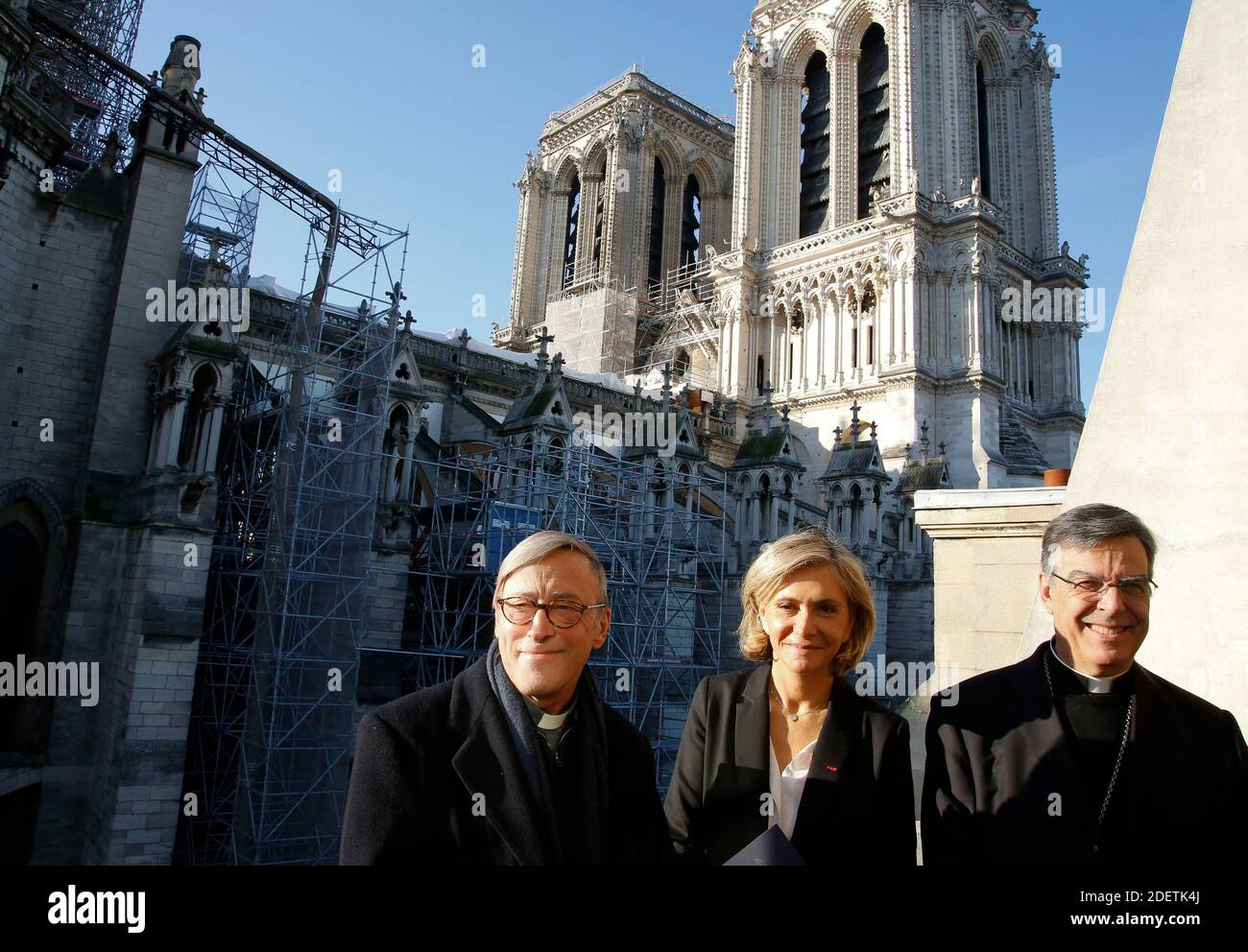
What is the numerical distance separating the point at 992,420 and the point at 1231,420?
34.6 metres

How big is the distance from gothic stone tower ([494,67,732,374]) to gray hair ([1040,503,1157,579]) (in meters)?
43.5

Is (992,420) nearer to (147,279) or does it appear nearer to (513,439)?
(513,439)

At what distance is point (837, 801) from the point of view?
2736 mm

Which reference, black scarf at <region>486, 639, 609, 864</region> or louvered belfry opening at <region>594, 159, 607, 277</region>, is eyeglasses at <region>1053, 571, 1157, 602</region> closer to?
black scarf at <region>486, 639, 609, 864</region>

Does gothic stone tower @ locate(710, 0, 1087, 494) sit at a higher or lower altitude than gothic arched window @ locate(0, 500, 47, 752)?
higher

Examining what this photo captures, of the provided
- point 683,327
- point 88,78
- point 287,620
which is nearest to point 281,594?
point 287,620

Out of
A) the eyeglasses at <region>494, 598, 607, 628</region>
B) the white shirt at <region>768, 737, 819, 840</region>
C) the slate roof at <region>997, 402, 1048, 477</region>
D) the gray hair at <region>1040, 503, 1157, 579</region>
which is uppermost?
the slate roof at <region>997, 402, 1048, 477</region>

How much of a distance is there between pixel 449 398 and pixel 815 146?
2861 centimetres

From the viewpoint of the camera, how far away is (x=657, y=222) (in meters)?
54.1

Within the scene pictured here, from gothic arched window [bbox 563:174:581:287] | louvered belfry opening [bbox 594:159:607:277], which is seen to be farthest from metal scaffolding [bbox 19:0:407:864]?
gothic arched window [bbox 563:174:581:287]

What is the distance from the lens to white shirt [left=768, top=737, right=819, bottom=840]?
283 cm

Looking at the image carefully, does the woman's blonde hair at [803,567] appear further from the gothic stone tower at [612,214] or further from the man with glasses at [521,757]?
the gothic stone tower at [612,214]

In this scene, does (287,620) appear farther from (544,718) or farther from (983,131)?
(983,131)

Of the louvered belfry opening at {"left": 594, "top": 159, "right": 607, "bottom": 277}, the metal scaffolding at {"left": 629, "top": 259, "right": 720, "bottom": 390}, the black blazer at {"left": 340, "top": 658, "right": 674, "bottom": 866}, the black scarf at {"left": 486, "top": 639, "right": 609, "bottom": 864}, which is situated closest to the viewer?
the black blazer at {"left": 340, "top": 658, "right": 674, "bottom": 866}
